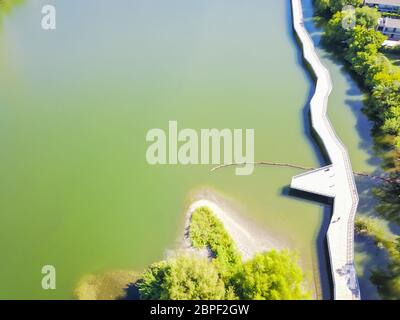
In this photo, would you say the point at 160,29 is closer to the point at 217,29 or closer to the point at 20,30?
the point at 217,29

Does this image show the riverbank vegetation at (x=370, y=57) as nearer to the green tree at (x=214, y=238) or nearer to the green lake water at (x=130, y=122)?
the green lake water at (x=130, y=122)

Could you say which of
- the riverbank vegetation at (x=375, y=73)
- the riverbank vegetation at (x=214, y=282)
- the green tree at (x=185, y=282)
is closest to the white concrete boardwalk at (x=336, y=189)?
the riverbank vegetation at (x=214, y=282)

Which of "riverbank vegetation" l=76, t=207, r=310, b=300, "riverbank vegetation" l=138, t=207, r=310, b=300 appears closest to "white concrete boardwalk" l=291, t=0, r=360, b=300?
"riverbank vegetation" l=76, t=207, r=310, b=300

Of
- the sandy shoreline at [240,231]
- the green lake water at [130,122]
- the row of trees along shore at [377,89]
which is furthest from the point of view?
the green lake water at [130,122]

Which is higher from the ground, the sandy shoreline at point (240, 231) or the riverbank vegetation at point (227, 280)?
the sandy shoreline at point (240, 231)

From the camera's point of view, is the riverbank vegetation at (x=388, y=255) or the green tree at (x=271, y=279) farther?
the riverbank vegetation at (x=388, y=255)
